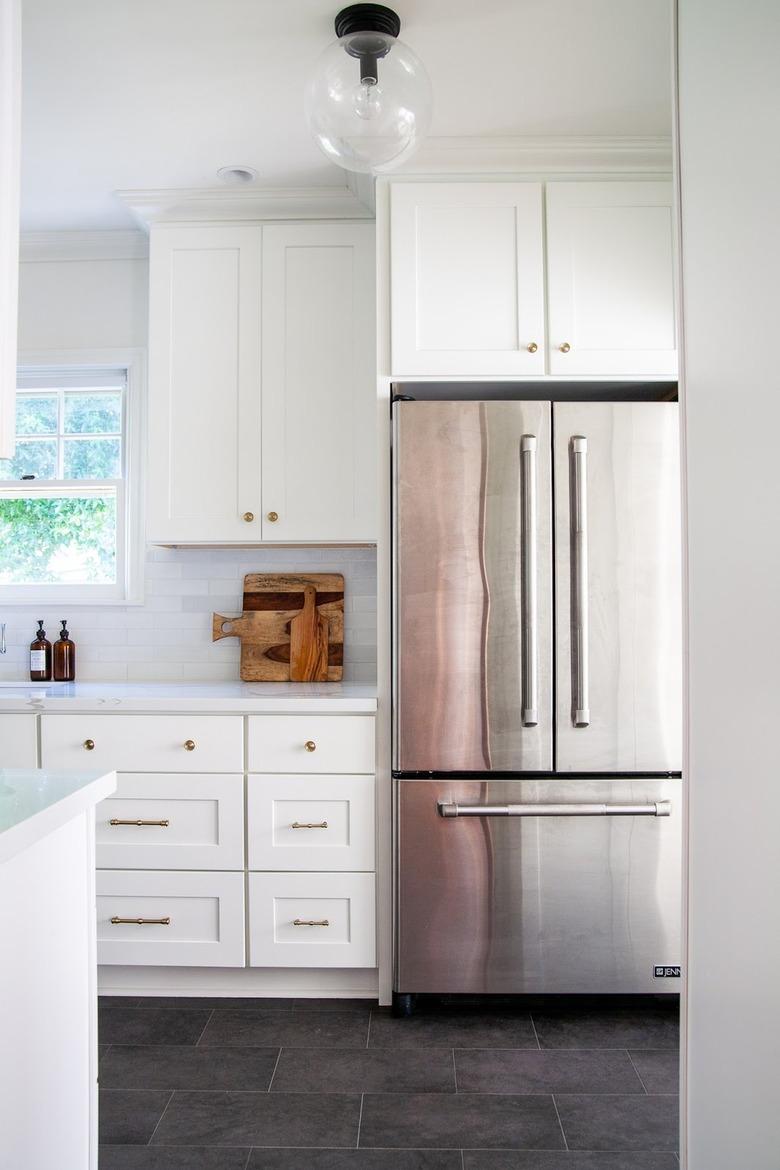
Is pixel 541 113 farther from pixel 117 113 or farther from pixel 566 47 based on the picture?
pixel 117 113

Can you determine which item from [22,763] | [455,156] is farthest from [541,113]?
[22,763]

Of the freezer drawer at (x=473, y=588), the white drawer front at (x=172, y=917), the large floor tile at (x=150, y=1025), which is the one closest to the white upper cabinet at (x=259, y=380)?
the freezer drawer at (x=473, y=588)

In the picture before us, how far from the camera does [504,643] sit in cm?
254

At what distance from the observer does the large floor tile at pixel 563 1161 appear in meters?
1.84

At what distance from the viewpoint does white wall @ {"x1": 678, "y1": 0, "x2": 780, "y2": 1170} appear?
1.03m

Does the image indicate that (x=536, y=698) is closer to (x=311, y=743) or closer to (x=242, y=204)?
(x=311, y=743)

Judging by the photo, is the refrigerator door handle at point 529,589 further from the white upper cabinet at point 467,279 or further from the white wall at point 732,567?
the white wall at point 732,567

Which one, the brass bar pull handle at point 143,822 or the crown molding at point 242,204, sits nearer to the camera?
the brass bar pull handle at point 143,822

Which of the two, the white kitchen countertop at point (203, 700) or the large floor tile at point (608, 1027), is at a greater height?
the white kitchen countertop at point (203, 700)

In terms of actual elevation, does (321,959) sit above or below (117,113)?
below

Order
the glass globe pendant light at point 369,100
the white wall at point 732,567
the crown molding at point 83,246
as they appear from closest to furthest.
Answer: the white wall at point 732,567 < the glass globe pendant light at point 369,100 < the crown molding at point 83,246

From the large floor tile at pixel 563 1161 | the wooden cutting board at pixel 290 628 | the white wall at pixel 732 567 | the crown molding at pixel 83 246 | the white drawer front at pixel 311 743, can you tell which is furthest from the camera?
the crown molding at pixel 83 246

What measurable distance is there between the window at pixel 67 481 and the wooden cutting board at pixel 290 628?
590mm

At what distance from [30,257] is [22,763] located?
1961 mm
